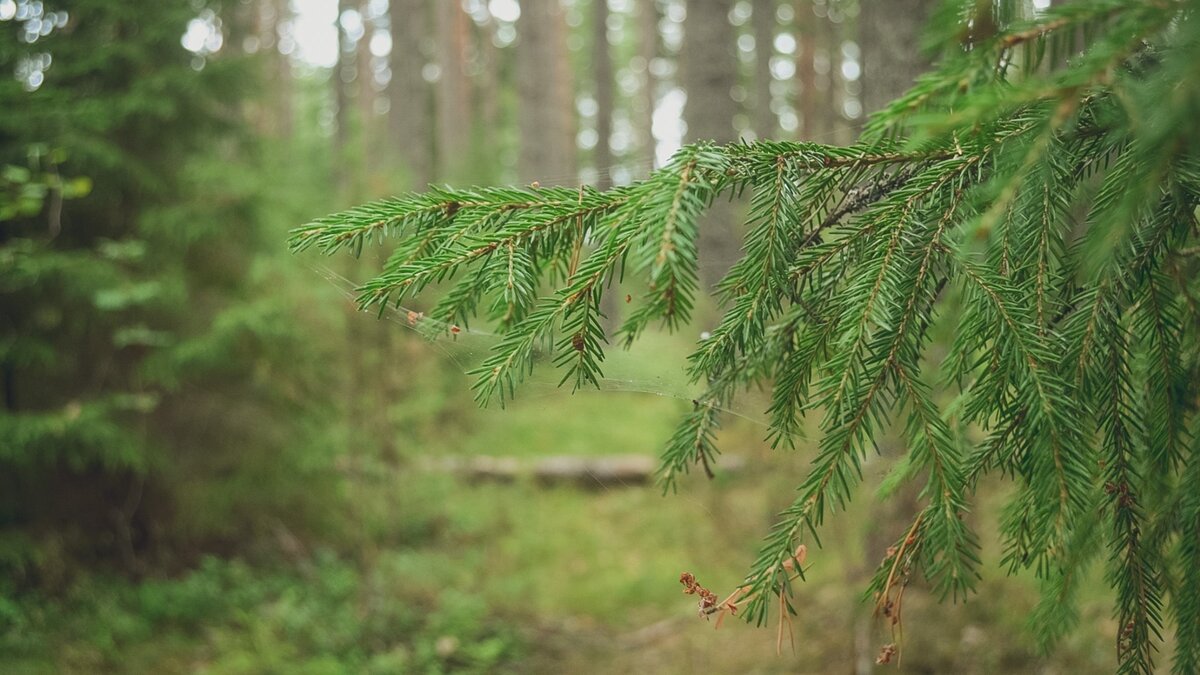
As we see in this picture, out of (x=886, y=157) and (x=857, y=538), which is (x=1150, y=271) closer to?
(x=886, y=157)

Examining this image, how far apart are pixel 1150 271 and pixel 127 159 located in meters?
6.42

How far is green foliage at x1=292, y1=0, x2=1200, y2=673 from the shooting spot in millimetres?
1188

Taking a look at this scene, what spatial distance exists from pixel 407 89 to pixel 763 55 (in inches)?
309

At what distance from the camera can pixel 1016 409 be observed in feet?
4.19

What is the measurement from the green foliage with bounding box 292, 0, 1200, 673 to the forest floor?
3.53 m

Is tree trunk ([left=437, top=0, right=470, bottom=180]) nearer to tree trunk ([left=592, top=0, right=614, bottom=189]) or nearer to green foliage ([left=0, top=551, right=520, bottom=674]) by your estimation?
tree trunk ([left=592, top=0, right=614, bottom=189])

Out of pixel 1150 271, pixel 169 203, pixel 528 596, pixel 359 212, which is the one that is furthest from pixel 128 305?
pixel 1150 271

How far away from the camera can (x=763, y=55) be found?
17562 mm

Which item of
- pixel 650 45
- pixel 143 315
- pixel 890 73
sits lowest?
pixel 143 315

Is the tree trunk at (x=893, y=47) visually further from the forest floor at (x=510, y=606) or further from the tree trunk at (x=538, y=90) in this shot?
the tree trunk at (x=538, y=90)

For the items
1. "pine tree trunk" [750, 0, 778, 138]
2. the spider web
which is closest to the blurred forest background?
the spider web

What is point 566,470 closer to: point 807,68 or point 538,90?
point 538,90

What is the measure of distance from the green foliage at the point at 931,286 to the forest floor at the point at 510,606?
353 centimetres

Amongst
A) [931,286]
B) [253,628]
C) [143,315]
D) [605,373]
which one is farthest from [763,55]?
[931,286]
